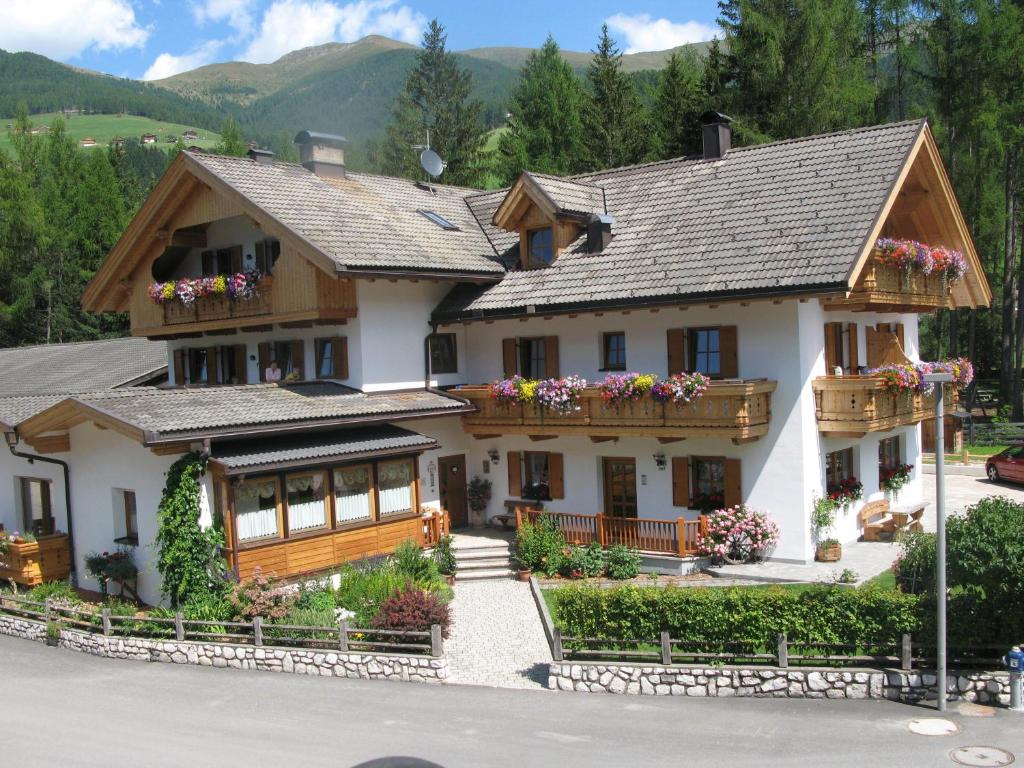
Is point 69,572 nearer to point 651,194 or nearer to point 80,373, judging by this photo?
point 80,373

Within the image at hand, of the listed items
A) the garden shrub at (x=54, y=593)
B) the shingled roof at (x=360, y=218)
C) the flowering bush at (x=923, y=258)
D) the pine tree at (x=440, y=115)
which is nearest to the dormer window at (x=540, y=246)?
the shingled roof at (x=360, y=218)

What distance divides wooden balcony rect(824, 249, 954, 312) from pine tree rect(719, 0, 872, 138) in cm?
1669

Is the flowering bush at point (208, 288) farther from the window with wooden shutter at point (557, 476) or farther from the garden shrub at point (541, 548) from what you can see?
the garden shrub at point (541, 548)

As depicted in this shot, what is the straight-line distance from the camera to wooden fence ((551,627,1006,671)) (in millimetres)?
14023

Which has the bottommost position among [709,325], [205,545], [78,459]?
[205,545]

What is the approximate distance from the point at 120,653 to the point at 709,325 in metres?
13.6

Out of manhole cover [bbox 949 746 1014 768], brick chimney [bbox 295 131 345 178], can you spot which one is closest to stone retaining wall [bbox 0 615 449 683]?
manhole cover [bbox 949 746 1014 768]

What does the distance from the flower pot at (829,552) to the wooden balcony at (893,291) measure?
17.0 feet

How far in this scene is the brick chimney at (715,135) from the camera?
2608 centimetres

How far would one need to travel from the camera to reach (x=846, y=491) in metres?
22.2

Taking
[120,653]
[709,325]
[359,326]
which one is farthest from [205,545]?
[709,325]

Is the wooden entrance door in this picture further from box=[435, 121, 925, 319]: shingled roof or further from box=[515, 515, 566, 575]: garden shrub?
box=[435, 121, 925, 319]: shingled roof

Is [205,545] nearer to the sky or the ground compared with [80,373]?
nearer to the ground

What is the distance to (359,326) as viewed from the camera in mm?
23469
